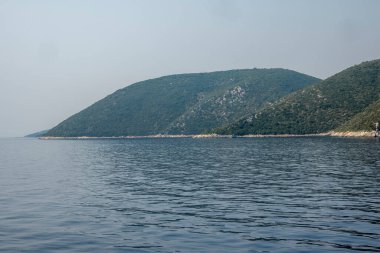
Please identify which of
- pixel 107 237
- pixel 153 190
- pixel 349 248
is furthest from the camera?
pixel 153 190

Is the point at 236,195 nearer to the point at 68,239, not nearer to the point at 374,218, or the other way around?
the point at 374,218

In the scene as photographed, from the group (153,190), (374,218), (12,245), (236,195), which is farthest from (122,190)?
(374,218)

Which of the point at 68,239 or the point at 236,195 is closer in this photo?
the point at 68,239

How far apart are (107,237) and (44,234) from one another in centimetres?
421

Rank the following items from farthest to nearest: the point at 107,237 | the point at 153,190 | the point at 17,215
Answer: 1. the point at 153,190
2. the point at 17,215
3. the point at 107,237

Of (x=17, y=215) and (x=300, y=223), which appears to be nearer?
(x=300, y=223)

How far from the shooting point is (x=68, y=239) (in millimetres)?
25328

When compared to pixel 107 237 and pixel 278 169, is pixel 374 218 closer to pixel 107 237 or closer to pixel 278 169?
pixel 107 237

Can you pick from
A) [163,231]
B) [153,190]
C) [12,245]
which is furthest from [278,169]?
[12,245]

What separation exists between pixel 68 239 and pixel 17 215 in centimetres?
979

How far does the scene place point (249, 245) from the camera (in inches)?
922

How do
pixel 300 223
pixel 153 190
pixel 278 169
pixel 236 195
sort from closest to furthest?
pixel 300 223, pixel 236 195, pixel 153 190, pixel 278 169

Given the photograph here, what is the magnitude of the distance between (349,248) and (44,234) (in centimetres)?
1761

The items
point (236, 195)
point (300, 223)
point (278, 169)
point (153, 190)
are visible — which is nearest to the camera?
point (300, 223)
